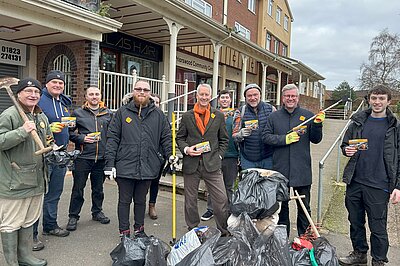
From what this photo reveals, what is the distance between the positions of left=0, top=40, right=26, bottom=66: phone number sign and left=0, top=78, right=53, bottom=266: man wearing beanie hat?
207 inches

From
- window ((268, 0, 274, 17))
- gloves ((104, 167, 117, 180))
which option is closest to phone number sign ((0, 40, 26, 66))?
gloves ((104, 167, 117, 180))

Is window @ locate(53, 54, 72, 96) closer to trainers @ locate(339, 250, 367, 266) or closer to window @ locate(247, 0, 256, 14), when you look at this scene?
trainers @ locate(339, 250, 367, 266)

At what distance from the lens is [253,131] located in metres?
3.99

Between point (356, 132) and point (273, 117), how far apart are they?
883 mm

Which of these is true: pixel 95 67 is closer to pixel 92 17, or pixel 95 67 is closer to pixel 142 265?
pixel 92 17

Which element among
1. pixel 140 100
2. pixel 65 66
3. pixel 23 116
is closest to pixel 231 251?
pixel 140 100

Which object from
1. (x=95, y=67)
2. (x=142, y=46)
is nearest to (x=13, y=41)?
(x=95, y=67)

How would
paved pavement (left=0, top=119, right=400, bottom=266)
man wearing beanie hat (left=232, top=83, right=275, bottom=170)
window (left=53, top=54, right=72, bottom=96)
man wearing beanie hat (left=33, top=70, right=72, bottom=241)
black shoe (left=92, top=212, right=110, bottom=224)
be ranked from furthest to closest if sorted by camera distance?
window (left=53, top=54, right=72, bottom=96) < black shoe (left=92, top=212, right=110, bottom=224) < man wearing beanie hat (left=232, top=83, right=275, bottom=170) < man wearing beanie hat (left=33, top=70, right=72, bottom=241) < paved pavement (left=0, top=119, right=400, bottom=266)

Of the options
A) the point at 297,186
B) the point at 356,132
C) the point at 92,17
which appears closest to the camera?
the point at 356,132

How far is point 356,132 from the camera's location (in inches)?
135

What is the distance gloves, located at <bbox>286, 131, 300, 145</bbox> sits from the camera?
353 centimetres

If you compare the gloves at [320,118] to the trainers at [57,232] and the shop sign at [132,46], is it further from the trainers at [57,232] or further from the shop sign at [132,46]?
the shop sign at [132,46]

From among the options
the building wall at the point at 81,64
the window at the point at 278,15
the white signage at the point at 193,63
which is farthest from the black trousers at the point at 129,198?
the window at the point at 278,15

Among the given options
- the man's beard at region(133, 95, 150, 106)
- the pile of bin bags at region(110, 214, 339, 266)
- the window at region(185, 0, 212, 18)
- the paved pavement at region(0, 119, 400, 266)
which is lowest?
the paved pavement at region(0, 119, 400, 266)
